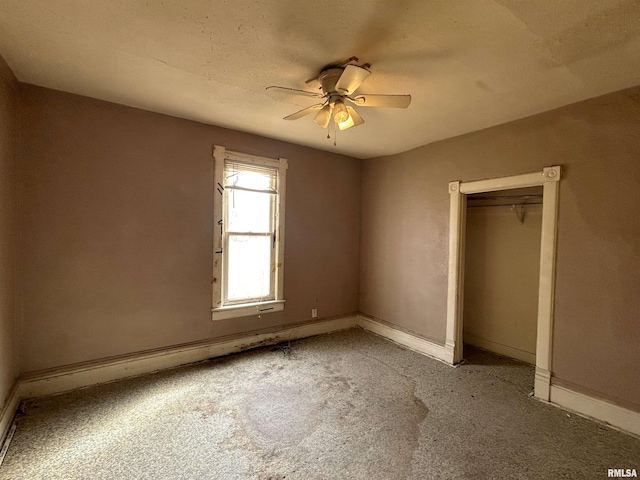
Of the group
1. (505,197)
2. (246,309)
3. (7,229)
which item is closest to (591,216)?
(505,197)

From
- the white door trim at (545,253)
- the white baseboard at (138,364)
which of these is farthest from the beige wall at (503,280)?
the white baseboard at (138,364)

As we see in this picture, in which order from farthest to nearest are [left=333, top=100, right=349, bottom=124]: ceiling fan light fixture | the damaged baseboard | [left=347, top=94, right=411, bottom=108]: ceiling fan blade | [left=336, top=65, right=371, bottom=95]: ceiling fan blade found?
the damaged baseboard → [left=333, top=100, right=349, bottom=124]: ceiling fan light fixture → [left=347, top=94, right=411, bottom=108]: ceiling fan blade → [left=336, top=65, right=371, bottom=95]: ceiling fan blade

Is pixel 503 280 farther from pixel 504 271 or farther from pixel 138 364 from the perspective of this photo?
pixel 138 364

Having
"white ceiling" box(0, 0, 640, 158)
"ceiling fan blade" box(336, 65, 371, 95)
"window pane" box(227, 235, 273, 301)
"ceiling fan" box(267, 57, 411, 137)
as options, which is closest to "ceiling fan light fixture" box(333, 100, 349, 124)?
"ceiling fan" box(267, 57, 411, 137)

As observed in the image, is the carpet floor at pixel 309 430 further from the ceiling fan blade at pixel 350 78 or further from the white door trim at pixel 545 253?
the ceiling fan blade at pixel 350 78

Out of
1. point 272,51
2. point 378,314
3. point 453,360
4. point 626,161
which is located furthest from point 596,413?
point 272,51

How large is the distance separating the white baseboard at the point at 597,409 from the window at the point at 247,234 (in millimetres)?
2820

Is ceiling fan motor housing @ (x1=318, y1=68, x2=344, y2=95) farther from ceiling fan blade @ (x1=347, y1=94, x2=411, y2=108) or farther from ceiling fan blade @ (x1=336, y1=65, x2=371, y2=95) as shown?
ceiling fan blade @ (x1=347, y1=94, x2=411, y2=108)

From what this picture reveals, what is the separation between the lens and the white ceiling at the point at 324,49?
145 cm

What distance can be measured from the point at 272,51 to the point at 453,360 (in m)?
3.36

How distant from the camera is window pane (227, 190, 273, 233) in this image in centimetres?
329

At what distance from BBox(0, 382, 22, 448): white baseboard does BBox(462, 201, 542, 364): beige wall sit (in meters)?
4.57

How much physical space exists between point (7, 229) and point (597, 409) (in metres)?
4.61

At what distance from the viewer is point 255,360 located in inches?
124
